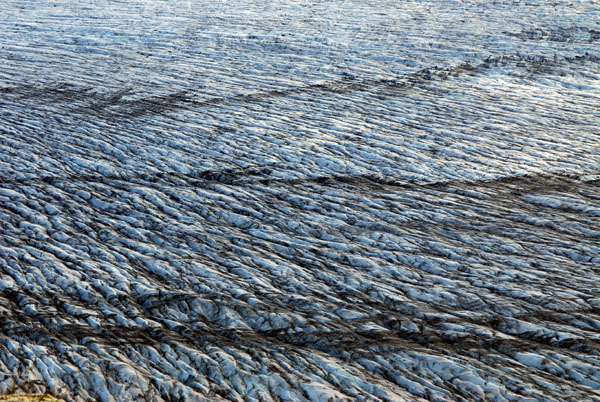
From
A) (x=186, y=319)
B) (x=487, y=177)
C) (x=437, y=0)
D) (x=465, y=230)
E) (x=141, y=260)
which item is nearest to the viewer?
(x=186, y=319)

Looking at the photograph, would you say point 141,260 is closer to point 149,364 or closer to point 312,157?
point 149,364

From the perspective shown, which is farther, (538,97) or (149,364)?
(538,97)

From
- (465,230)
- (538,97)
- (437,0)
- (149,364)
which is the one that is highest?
(437,0)

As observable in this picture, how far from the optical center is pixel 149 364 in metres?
1.72

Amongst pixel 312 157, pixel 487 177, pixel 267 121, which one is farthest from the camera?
pixel 267 121

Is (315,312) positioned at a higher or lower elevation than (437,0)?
lower

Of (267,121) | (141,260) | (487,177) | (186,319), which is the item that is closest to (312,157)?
(267,121)

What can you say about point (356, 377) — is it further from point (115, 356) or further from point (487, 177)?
point (487, 177)

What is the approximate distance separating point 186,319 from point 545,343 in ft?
3.31

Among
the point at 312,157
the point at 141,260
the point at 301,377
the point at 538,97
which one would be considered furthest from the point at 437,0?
the point at 301,377

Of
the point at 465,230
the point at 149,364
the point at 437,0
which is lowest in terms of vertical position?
the point at 149,364

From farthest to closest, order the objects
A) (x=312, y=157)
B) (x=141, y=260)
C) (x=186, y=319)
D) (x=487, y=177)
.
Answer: (x=312, y=157)
(x=487, y=177)
(x=141, y=260)
(x=186, y=319)

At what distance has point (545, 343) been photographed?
1785 mm

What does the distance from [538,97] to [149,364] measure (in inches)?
108
